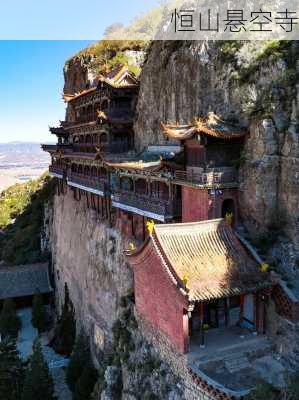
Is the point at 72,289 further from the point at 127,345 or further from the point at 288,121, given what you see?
the point at 288,121

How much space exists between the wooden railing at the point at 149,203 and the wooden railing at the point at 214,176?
7.02ft

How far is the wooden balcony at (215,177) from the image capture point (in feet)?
79.2

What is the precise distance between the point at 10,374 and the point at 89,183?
15.8 metres

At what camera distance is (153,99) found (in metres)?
35.2

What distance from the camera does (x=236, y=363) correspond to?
18469mm

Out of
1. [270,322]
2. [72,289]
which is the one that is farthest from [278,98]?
[72,289]

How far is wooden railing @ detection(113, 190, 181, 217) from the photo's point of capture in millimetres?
26766

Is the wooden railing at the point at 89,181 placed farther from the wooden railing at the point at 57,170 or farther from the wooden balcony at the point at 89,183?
the wooden railing at the point at 57,170

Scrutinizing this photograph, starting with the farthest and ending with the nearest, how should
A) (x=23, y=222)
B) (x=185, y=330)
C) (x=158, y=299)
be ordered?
(x=23, y=222) → (x=158, y=299) → (x=185, y=330)

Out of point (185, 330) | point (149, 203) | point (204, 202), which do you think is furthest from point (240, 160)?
point (185, 330)

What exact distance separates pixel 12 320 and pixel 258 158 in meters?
25.8

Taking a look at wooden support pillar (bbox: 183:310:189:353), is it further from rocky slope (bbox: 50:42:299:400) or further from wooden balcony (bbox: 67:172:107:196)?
wooden balcony (bbox: 67:172:107:196)

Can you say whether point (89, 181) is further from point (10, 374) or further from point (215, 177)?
point (215, 177)

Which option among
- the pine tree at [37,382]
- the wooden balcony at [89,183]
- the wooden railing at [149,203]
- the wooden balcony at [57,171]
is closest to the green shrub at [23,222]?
the wooden balcony at [57,171]
